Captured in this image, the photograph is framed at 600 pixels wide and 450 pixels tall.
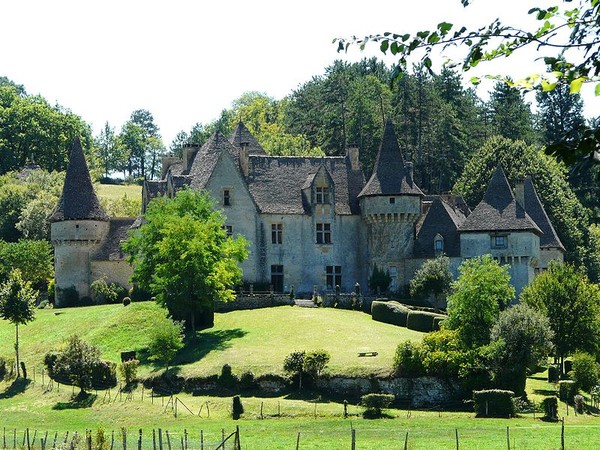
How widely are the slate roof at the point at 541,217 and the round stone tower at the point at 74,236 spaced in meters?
31.7

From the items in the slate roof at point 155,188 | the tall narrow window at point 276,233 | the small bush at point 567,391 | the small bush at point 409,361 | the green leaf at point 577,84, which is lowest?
the small bush at point 567,391

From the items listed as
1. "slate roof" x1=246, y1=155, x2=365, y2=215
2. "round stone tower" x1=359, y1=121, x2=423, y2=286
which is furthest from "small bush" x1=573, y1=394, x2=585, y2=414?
"slate roof" x1=246, y1=155, x2=365, y2=215

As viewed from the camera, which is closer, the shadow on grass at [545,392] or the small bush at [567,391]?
the small bush at [567,391]

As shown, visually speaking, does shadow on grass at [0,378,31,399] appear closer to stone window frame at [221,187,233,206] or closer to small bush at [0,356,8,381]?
small bush at [0,356,8,381]

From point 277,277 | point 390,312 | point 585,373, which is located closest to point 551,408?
point 585,373

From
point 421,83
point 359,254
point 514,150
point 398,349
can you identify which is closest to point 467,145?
point 421,83

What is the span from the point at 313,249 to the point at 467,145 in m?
37.8

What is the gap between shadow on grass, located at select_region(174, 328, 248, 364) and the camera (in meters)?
58.8

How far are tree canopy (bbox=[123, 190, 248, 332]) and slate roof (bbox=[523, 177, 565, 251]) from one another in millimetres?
23766

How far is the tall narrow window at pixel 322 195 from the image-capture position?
78750mm

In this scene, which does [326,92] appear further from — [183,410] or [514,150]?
[183,410]

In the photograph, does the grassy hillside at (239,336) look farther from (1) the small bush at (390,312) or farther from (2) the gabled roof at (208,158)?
(2) the gabled roof at (208,158)

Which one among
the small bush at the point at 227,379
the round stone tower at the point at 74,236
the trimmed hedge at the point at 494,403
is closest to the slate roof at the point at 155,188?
the round stone tower at the point at 74,236

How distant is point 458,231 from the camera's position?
73.7 meters
